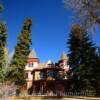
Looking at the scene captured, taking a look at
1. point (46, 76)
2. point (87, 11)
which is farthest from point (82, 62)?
point (87, 11)

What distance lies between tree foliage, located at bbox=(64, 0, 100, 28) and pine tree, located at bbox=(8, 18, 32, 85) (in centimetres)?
2589

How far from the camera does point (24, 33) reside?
170ft

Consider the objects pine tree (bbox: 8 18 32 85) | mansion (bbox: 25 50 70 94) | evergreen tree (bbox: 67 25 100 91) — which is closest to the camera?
evergreen tree (bbox: 67 25 100 91)

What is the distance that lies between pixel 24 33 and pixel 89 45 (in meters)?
13.0

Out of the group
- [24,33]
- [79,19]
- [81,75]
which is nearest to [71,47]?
[81,75]

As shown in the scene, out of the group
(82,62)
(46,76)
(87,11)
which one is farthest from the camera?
(46,76)

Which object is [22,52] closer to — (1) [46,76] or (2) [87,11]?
(1) [46,76]

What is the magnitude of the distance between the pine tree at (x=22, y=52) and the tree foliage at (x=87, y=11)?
25.9 meters

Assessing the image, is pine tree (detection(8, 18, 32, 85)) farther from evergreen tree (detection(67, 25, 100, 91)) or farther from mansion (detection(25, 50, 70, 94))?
mansion (detection(25, 50, 70, 94))

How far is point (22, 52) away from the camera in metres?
50.9

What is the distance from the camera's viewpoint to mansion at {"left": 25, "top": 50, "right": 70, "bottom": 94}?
6084cm

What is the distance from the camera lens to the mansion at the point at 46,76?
6084 centimetres

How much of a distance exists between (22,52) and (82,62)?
11.8 meters

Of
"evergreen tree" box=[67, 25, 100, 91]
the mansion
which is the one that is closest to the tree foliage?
"evergreen tree" box=[67, 25, 100, 91]
